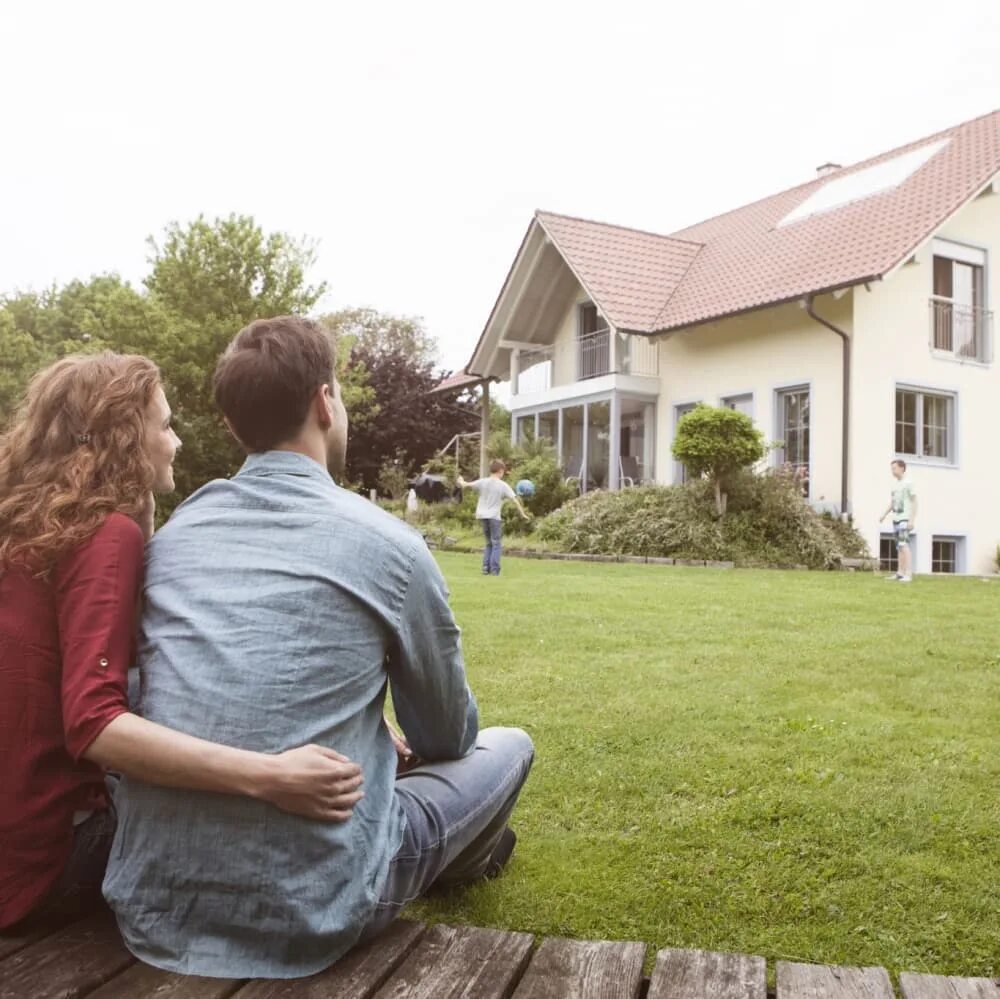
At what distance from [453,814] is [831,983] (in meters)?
0.89

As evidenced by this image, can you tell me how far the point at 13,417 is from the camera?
7.67 feet

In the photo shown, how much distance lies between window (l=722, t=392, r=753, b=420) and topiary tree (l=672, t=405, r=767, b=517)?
3.93 metres

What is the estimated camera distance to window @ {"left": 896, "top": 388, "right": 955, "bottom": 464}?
18.9m

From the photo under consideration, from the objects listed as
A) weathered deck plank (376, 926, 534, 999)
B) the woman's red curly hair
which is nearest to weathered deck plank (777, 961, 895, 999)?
weathered deck plank (376, 926, 534, 999)

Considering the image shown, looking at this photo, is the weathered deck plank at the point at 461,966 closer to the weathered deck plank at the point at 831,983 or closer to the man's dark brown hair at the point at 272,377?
the weathered deck plank at the point at 831,983

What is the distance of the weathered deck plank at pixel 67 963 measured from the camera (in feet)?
6.19

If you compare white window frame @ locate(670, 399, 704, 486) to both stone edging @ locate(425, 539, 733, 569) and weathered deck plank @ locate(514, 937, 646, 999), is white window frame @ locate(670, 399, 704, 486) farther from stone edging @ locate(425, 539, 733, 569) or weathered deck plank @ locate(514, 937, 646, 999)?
weathered deck plank @ locate(514, 937, 646, 999)

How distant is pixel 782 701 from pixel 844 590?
6.08 m

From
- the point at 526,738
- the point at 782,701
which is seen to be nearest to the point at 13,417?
the point at 526,738

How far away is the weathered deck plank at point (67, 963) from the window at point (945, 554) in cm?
1923

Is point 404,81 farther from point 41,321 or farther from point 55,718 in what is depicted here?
point 41,321

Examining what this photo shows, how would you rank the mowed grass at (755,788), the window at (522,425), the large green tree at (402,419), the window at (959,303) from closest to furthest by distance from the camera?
the mowed grass at (755,788)
the window at (959,303)
the window at (522,425)
the large green tree at (402,419)

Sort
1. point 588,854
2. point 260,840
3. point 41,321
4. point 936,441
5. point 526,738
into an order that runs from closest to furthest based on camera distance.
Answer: point 260,840 < point 526,738 < point 588,854 < point 936,441 < point 41,321

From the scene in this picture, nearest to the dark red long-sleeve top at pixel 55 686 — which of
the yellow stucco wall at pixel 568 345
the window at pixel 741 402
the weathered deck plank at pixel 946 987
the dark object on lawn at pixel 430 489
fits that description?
the weathered deck plank at pixel 946 987
